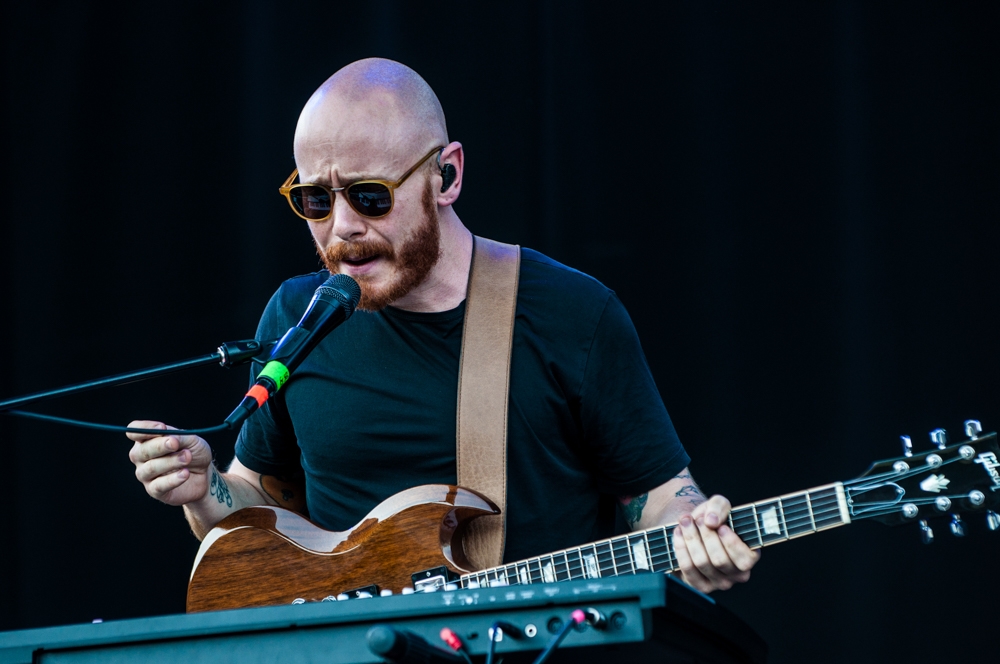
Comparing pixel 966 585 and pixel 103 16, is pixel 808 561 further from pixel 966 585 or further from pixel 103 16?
pixel 103 16

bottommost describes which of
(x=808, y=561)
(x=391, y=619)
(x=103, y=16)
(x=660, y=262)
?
(x=391, y=619)

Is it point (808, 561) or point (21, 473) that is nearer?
point (808, 561)

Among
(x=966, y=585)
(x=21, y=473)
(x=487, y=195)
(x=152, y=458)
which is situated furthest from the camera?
(x=21, y=473)

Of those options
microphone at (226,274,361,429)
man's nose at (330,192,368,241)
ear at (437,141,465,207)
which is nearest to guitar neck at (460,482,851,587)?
microphone at (226,274,361,429)

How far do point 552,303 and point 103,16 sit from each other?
2.18 m

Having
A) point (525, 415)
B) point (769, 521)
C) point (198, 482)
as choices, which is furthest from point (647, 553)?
point (198, 482)

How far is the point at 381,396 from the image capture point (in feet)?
8.75

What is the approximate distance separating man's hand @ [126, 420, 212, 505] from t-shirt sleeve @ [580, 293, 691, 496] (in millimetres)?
878

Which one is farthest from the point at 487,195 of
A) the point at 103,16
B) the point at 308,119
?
the point at 103,16

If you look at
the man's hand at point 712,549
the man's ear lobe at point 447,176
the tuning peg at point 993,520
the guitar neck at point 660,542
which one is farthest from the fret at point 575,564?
the man's ear lobe at point 447,176

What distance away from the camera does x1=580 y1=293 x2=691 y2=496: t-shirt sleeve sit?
8.41ft

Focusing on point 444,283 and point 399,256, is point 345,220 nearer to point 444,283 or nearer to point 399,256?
point 399,256

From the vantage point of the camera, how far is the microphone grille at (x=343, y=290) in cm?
203

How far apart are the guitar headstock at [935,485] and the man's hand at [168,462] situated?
1259 mm
